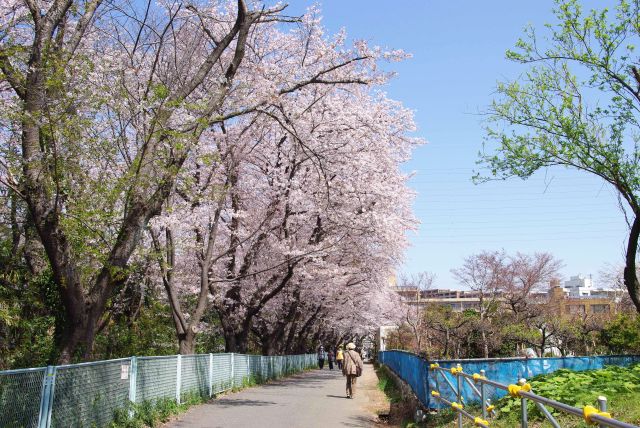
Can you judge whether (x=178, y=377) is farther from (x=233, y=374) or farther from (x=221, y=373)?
(x=233, y=374)

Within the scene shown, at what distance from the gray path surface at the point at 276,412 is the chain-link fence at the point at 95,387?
0.66m

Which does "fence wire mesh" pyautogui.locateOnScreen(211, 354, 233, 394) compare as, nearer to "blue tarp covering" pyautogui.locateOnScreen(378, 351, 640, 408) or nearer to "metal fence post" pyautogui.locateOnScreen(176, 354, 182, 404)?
"metal fence post" pyautogui.locateOnScreen(176, 354, 182, 404)

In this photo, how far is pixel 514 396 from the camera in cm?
569

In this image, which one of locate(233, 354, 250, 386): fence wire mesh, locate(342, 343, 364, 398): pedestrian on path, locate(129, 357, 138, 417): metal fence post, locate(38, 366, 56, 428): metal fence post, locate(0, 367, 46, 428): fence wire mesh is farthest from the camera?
locate(233, 354, 250, 386): fence wire mesh

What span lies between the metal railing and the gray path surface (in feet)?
9.25

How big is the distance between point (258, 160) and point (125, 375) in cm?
1182

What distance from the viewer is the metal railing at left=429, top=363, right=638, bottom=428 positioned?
3.53 m

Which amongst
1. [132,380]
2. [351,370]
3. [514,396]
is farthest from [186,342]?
[514,396]

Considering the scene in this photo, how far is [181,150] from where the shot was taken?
367 inches

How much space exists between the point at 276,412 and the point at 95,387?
A: 220 inches

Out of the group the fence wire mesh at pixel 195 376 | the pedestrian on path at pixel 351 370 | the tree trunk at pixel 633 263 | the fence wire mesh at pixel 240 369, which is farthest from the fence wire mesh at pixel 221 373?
the tree trunk at pixel 633 263

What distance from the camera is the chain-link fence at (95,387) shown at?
6.37 meters

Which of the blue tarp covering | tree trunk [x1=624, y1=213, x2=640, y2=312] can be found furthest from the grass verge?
tree trunk [x1=624, y1=213, x2=640, y2=312]

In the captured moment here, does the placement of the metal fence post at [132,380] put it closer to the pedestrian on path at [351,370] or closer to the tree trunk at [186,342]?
the tree trunk at [186,342]
